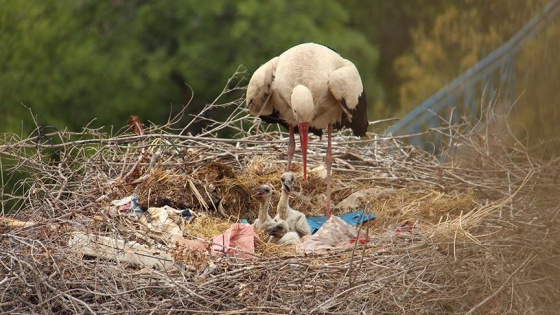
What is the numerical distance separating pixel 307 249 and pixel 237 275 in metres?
1.00

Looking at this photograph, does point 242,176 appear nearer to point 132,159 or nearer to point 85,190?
point 132,159

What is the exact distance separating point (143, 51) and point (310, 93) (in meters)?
11.2

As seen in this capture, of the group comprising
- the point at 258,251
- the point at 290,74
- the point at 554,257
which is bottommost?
the point at 258,251

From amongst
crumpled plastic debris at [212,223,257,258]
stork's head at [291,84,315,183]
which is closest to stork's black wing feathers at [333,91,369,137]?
stork's head at [291,84,315,183]

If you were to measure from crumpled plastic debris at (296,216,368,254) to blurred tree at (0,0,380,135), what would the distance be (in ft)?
31.6

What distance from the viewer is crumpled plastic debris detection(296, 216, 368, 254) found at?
20.4 ft

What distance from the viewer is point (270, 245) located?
6.35m

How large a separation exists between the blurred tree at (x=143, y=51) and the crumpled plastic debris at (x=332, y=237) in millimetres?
9631

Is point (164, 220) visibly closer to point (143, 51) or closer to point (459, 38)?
point (459, 38)

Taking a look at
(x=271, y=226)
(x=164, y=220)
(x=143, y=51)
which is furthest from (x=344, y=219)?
(x=143, y=51)

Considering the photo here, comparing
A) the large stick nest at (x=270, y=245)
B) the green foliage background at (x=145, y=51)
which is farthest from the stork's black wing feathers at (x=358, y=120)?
the green foliage background at (x=145, y=51)

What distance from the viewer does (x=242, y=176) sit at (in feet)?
25.3

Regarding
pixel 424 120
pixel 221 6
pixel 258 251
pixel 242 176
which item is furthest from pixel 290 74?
pixel 221 6

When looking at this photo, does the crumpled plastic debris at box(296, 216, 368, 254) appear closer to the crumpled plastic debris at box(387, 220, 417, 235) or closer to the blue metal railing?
the crumpled plastic debris at box(387, 220, 417, 235)
